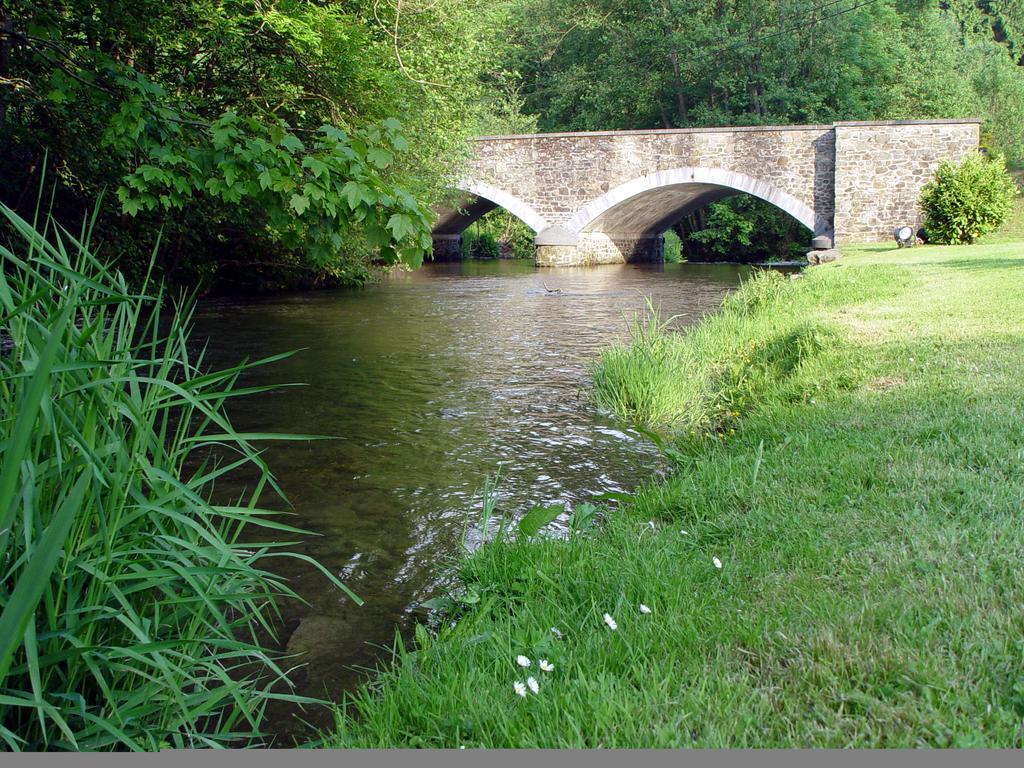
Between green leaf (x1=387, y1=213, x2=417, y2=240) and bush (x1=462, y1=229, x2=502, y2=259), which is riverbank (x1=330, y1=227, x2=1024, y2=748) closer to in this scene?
green leaf (x1=387, y1=213, x2=417, y2=240)

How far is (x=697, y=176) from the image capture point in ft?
75.3

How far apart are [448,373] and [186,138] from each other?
154 inches

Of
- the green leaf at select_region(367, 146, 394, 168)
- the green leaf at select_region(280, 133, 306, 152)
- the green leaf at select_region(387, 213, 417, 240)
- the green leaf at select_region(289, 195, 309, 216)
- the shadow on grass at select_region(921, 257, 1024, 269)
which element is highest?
the green leaf at select_region(280, 133, 306, 152)

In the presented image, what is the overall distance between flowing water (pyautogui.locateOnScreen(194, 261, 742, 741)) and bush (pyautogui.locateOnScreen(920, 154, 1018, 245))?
8.56 meters

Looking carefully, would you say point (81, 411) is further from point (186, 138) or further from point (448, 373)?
point (448, 373)

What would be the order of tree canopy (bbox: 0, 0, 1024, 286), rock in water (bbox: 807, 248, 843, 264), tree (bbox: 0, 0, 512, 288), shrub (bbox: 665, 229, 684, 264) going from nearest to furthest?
tree (bbox: 0, 0, 512, 288) < tree canopy (bbox: 0, 0, 1024, 286) < rock in water (bbox: 807, 248, 843, 264) < shrub (bbox: 665, 229, 684, 264)

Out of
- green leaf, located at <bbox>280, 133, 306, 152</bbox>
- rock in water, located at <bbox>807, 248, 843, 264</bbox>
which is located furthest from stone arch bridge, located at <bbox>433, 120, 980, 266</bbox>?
green leaf, located at <bbox>280, 133, 306, 152</bbox>

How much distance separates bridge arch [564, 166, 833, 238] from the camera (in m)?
22.4

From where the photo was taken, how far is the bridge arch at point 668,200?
22375 mm

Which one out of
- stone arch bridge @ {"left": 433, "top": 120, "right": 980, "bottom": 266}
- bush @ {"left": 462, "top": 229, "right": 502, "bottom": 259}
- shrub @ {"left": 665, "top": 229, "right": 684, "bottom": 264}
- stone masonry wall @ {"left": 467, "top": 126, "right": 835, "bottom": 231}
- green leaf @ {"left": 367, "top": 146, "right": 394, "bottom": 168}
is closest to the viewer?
green leaf @ {"left": 367, "top": 146, "right": 394, "bottom": 168}

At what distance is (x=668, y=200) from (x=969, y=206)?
31.6ft

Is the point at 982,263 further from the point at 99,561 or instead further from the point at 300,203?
the point at 99,561

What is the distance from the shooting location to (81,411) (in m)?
2.21

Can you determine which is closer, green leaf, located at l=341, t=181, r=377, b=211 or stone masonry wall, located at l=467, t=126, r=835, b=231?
green leaf, located at l=341, t=181, r=377, b=211
